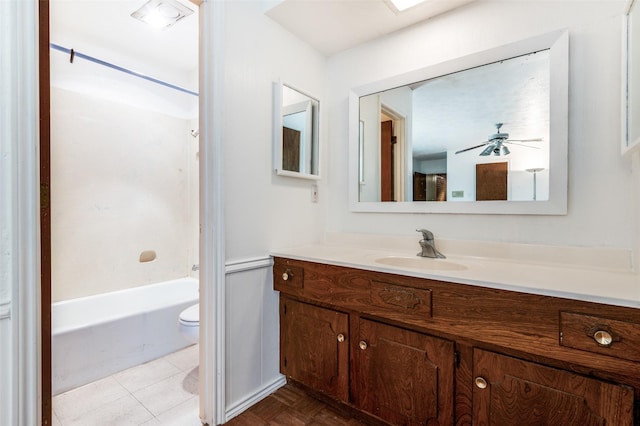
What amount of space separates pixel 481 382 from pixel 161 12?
8.59 ft

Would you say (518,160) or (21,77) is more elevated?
(21,77)

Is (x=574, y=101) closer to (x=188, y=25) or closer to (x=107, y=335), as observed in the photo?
(x=188, y=25)

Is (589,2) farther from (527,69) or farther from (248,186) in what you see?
(248,186)

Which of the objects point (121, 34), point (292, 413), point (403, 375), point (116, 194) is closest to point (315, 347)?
point (292, 413)

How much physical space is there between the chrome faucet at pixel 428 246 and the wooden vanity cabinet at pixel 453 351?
412mm

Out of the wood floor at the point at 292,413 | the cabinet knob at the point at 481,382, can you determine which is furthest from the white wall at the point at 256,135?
the cabinet knob at the point at 481,382

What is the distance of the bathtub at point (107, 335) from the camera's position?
1.71m

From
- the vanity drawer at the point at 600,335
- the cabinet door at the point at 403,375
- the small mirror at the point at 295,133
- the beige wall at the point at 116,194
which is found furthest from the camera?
the beige wall at the point at 116,194

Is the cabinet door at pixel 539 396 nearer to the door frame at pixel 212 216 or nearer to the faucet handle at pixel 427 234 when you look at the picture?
the faucet handle at pixel 427 234

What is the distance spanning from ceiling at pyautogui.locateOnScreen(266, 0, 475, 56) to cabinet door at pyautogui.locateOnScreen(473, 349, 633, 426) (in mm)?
1682

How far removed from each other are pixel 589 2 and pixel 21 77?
2.15 m

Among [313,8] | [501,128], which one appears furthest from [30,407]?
[501,128]

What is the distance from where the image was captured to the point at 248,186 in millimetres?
1536

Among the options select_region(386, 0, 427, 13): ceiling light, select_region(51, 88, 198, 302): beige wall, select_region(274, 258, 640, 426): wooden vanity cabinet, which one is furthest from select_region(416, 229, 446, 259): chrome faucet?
select_region(51, 88, 198, 302): beige wall
